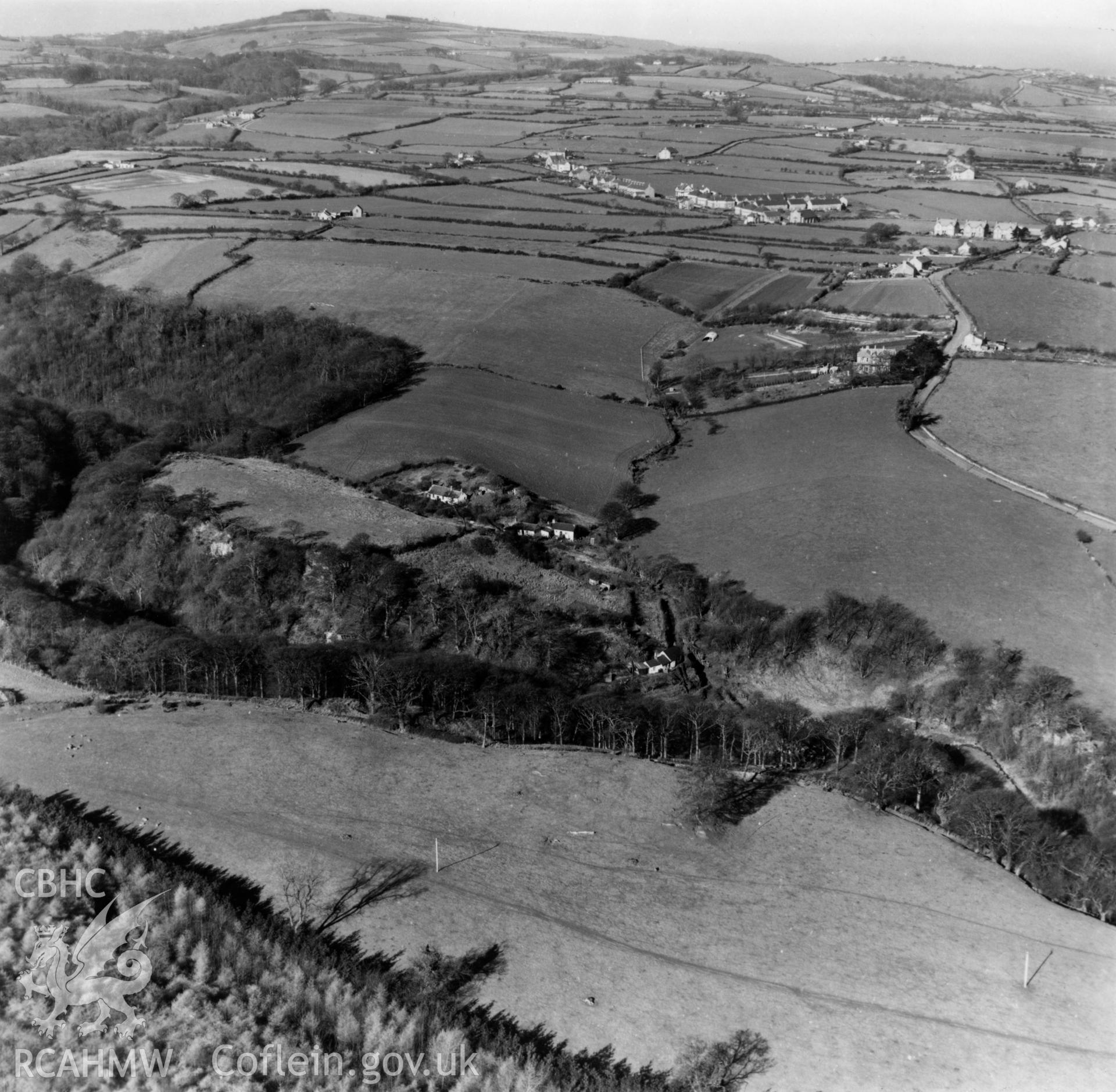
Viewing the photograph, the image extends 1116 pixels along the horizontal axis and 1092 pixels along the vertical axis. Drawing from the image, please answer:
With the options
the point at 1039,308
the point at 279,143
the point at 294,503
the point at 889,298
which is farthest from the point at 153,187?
the point at 1039,308

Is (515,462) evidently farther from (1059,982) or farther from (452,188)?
(452,188)

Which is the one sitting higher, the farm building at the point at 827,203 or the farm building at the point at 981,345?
the farm building at the point at 827,203

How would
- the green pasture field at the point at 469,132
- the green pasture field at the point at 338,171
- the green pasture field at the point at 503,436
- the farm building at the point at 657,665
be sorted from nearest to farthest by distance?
1. the farm building at the point at 657,665
2. the green pasture field at the point at 503,436
3. the green pasture field at the point at 338,171
4. the green pasture field at the point at 469,132

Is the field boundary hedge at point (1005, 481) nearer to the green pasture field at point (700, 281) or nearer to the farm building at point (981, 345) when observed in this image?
the farm building at point (981, 345)

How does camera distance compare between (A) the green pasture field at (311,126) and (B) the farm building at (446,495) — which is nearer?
(B) the farm building at (446,495)

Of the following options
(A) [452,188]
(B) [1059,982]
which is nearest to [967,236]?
(A) [452,188]

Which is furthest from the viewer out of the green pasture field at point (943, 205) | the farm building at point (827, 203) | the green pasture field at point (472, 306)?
the farm building at point (827, 203)

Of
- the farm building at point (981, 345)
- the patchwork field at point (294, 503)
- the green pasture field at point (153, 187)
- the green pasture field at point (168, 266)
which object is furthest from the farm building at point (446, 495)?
the green pasture field at point (153, 187)

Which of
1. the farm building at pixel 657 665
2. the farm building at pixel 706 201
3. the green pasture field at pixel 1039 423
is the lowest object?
the farm building at pixel 657 665

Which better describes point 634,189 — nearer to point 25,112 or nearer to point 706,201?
point 706,201
